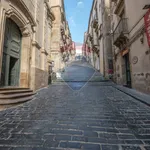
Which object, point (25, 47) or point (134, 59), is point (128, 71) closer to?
point (134, 59)

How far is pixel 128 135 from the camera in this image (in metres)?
2.35

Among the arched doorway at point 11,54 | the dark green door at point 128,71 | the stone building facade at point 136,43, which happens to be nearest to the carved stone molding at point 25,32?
the arched doorway at point 11,54

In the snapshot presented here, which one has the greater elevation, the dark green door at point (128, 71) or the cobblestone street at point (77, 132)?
the dark green door at point (128, 71)

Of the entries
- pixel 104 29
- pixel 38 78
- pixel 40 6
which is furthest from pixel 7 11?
pixel 104 29

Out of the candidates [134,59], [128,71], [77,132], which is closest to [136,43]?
[134,59]

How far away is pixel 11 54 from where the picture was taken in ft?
22.1

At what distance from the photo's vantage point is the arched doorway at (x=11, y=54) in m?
6.19

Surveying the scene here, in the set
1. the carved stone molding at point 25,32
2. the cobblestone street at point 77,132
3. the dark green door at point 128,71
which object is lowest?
the cobblestone street at point 77,132

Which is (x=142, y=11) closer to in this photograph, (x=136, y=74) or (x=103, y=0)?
(x=136, y=74)

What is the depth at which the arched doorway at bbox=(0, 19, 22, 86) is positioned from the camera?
6191 millimetres

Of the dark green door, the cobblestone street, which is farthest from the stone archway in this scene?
the dark green door

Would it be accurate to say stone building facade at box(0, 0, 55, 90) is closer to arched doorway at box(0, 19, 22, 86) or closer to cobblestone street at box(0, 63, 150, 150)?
arched doorway at box(0, 19, 22, 86)

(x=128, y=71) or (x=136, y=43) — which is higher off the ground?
(x=136, y=43)

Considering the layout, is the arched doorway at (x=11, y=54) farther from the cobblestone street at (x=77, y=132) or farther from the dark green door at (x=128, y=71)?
the dark green door at (x=128, y=71)
